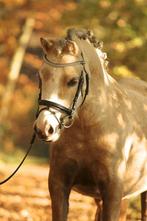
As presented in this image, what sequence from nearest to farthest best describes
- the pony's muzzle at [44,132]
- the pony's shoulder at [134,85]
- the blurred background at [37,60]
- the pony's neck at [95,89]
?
1. the pony's muzzle at [44,132]
2. the pony's neck at [95,89]
3. the pony's shoulder at [134,85]
4. the blurred background at [37,60]

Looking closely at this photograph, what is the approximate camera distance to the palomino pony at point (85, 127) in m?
4.68

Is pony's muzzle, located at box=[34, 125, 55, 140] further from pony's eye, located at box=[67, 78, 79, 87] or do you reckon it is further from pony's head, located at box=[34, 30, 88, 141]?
pony's eye, located at box=[67, 78, 79, 87]

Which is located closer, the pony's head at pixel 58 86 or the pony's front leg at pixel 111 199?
the pony's head at pixel 58 86

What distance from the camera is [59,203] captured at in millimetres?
5238

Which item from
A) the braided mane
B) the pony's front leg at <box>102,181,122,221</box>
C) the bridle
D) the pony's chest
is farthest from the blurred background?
the bridle

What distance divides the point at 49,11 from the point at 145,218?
1669 cm

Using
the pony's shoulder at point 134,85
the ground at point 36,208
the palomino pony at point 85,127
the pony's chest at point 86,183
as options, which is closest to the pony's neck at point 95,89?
the palomino pony at point 85,127

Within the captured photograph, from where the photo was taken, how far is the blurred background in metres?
9.45

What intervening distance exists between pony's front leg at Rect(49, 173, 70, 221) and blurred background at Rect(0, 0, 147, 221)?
316 centimetres

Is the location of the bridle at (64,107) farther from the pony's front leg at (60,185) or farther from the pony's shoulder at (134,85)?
the pony's shoulder at (134,85)

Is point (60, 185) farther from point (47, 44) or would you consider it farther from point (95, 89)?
point (47, 44)

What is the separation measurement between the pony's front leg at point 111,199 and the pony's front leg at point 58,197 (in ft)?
1.07

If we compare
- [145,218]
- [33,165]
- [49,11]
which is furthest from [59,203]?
[49,11]

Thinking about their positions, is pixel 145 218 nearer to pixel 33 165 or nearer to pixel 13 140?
pixel 33 165
